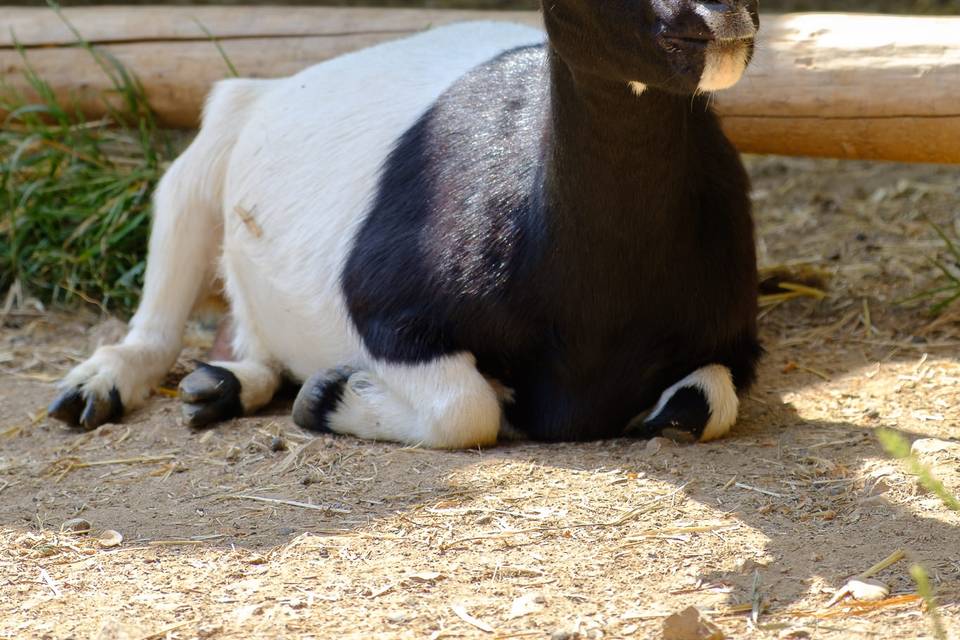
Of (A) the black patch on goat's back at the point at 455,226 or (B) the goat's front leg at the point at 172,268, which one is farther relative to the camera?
(B) the goat's front leg at the point at 172,268

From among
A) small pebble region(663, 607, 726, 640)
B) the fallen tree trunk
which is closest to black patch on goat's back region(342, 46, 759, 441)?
the fallen tree trunk

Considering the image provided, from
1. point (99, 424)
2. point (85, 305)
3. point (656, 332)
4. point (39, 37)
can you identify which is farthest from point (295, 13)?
point (656, 332)

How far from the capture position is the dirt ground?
9.23 feet

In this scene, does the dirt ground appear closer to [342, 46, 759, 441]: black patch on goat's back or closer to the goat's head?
[342, 46, 759, 441]: black patch on goat's back

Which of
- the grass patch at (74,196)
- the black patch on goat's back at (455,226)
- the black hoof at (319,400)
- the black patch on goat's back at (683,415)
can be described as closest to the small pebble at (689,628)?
the black patch on goat's back at (683,415)

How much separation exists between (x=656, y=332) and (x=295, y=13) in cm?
256

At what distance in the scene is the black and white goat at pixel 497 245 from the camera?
11.8 ft

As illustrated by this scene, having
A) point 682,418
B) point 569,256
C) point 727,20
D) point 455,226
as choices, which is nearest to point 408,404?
point 455,226

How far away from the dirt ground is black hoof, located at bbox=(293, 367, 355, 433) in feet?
0.20

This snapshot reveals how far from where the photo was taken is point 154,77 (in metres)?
5.78

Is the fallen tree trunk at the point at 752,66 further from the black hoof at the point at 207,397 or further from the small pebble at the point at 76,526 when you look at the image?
the small pebble at the point at 76,526

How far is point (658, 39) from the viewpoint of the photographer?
10.4 ft

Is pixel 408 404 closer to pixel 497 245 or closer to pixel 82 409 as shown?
pixel 497 245

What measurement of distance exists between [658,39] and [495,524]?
47.8 inches
